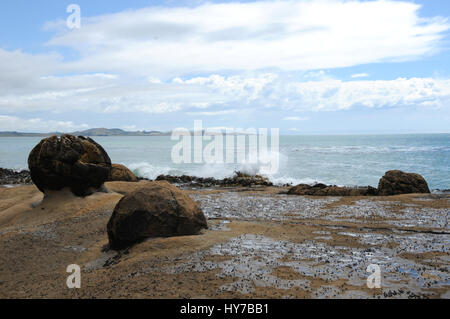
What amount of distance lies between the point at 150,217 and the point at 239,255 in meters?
1.75

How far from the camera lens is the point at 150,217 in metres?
6.55

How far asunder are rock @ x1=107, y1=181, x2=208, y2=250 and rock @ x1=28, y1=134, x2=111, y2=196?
13.8 feet

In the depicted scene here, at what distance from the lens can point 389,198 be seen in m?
12.2

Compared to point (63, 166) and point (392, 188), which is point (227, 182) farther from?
point (63, 166)

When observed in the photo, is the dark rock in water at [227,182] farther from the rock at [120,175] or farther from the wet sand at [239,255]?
the wet sand at [239,255]

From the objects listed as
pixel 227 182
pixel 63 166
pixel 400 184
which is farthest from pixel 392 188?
pixel 63 166

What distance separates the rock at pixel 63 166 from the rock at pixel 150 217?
4214mm

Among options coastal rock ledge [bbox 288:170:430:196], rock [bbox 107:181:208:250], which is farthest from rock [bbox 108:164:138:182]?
rock [bbox 107:181:208:250]

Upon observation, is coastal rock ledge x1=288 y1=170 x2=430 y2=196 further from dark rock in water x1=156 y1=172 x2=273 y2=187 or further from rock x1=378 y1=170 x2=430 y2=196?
dark rock in water x1=156 y1=172 x2=273 y2=187

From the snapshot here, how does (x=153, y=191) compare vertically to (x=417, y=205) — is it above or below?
above

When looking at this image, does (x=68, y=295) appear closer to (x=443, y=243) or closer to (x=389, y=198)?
(x=443, y=243)

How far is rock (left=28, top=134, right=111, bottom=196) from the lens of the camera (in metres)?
10.4
